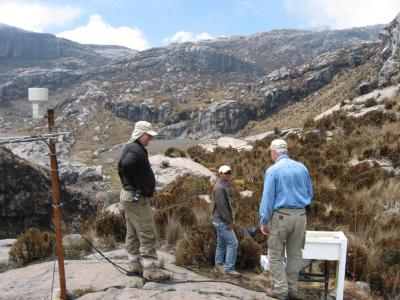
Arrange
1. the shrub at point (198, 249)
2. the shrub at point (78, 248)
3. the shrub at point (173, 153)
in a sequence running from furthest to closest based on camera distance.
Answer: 1. the shrub at point (173, 153)
2. the shrub at point (78, 248)
3. the shrub at point (198, 249)

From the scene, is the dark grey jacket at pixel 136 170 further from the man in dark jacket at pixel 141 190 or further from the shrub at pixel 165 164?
the shrub at pixel 165 164

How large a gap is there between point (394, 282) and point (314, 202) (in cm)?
375

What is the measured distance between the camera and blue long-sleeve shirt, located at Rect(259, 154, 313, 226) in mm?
6156

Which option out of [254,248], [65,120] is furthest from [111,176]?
[65,120]

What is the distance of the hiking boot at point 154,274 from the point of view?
6.77 m

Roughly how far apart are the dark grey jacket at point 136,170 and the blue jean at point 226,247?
5.31ft

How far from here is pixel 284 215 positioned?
6.18 meters

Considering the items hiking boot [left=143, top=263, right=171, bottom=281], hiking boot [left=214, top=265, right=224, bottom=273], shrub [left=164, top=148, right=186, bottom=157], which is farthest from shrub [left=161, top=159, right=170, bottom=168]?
hiking boot [left=143, top=263, right=171, bottom=281]

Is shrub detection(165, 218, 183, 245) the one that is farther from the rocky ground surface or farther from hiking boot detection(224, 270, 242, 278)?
hiking boot detection(224, 270, 242, 278)

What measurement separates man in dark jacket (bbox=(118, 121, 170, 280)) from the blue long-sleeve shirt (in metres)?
1.63

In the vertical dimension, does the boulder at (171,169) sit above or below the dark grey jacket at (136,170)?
below

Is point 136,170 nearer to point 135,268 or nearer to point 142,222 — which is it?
point 142,222

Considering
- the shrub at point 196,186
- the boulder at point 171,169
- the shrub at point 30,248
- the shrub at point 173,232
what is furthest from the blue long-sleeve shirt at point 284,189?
the boulder at point 171,169

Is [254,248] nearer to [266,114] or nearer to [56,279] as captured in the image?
[56,279]
